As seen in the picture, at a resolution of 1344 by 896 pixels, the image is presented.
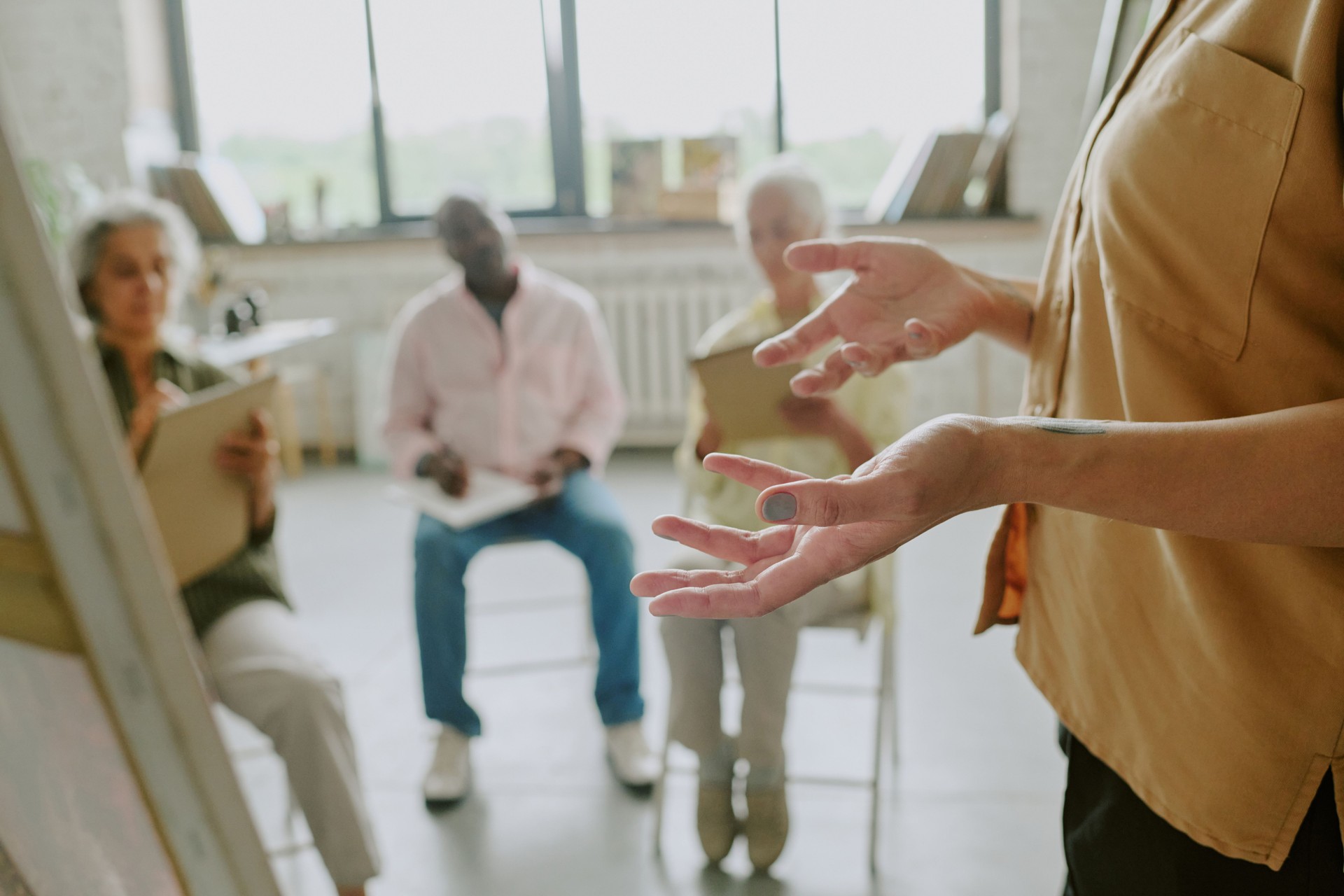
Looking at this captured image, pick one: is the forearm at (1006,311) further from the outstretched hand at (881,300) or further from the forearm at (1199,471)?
the forearm at (1199,471)

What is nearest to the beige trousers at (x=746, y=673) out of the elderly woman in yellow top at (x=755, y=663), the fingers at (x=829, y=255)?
the elderly woman in yellow top at (x=755, y=663)

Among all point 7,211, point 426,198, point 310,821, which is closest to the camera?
point 7,211

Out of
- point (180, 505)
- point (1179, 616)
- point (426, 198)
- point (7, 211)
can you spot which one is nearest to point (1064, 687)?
point (1179, 616)

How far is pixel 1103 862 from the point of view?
813 millimetres

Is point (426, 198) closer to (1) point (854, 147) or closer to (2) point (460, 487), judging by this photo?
(1) point (854, 147)

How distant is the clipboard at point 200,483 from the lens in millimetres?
1604

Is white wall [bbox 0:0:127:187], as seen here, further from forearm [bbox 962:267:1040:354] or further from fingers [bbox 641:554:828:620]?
fingers [bbox 641:554:828:620]

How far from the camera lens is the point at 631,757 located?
2.26 meters

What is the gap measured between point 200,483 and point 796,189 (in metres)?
1.35

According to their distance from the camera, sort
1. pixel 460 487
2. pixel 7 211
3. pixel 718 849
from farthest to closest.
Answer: pixel 460 487, pixel 718 849, pixel 7 211

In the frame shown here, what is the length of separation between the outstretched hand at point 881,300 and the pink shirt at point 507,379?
179 centimetres

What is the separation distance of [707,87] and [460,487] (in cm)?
289

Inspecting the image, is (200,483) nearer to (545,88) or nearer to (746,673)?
(746,673)

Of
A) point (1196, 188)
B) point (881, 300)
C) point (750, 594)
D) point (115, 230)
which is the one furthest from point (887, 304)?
point (115, 230)
